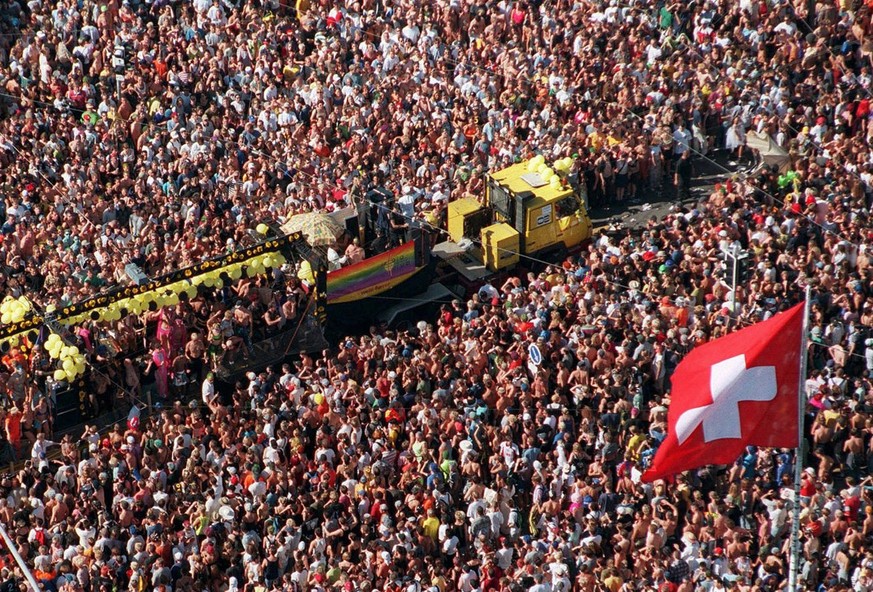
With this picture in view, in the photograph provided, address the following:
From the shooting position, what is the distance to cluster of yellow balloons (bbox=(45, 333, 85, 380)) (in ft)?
83.7

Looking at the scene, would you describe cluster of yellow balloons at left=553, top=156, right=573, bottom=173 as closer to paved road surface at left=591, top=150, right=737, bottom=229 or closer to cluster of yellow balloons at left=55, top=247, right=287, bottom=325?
paved road surface at left=591, top=150, right=737, bottom=229

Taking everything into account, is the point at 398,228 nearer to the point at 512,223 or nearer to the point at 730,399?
the point at 512,223

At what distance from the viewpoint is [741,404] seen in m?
17.1

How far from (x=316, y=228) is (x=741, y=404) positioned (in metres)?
12.2

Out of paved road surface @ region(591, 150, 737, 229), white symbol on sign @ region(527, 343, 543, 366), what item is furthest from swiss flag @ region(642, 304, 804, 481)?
paved road surface @ region(591, 150, 737, 229)

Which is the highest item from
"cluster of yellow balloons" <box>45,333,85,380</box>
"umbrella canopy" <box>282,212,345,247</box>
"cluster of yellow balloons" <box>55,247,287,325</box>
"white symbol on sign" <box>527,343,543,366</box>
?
"umbrella canopy" <box>282,212,345,247</box>

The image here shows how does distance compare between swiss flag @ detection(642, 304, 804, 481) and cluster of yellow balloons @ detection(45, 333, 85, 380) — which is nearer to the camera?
swiss flag @ detection(642, 304, 804, 481)

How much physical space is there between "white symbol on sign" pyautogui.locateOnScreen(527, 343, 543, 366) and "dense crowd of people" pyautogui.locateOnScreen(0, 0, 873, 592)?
0.29 ft

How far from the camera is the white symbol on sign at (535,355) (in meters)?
25.1

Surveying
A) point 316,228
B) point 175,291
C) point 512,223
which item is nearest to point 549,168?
point 512,223

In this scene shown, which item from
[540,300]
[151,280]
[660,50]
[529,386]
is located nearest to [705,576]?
[529,386]

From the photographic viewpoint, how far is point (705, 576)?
2056cm

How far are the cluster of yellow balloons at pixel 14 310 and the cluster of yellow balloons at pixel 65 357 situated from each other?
0.71 metres

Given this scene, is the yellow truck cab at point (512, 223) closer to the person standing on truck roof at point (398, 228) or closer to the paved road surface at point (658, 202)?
the person standing on truck roof at point (398, 228)
